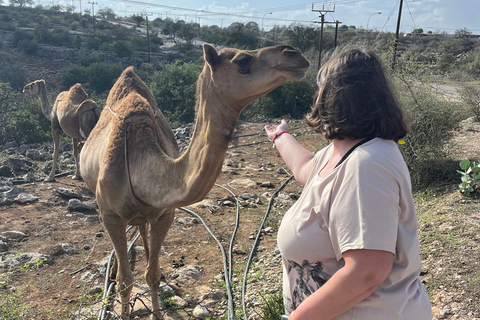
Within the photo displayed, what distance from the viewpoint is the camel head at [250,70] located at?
7.75 ft

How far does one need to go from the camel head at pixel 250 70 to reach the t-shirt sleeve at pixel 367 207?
104cm

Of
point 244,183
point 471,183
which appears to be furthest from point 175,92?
point 471,183

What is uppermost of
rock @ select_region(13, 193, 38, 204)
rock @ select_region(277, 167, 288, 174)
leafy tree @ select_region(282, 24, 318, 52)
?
leafy tree @ select_region(282, 24, 318, 52)

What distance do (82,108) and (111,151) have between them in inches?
236

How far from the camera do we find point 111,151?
379 cm

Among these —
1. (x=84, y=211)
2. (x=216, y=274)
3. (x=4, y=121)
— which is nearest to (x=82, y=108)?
(x=84, y=211)

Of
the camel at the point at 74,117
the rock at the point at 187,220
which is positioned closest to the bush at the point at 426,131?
the rock at the point at 187,220

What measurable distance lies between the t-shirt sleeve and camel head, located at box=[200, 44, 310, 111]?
104 centimetres

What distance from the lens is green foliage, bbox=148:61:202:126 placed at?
18766 millimetres

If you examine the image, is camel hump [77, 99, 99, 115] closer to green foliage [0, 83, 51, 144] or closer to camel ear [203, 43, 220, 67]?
green foliage [0, 83, 51, 144]

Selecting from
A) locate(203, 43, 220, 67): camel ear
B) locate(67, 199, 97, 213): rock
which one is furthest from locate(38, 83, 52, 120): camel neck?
locate(203, 43, 220, 67): camel ear

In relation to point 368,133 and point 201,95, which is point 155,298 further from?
point 368,133

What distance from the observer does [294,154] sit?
2.42 metres

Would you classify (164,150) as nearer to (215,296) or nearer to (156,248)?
(156,248)
